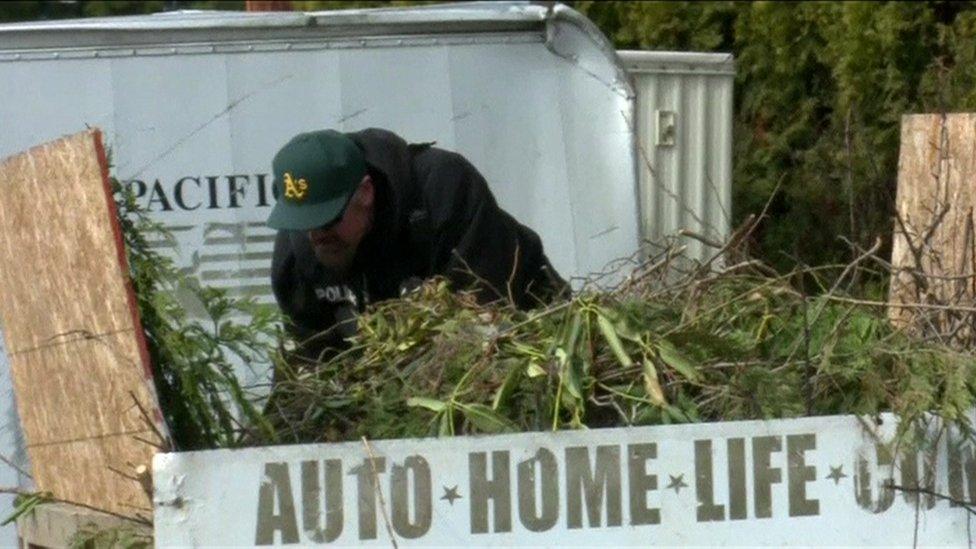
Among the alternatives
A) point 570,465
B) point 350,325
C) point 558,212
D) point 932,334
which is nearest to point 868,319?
point 932,334

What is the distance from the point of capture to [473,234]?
5.42m

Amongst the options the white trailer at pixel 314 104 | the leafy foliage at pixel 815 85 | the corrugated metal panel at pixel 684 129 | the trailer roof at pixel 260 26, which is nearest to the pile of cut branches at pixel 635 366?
the white trailer at pixel 314 104

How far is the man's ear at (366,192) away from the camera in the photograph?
5289 mm

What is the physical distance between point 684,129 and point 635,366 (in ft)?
17.2

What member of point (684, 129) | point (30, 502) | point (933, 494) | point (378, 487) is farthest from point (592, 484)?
point (684, 129)

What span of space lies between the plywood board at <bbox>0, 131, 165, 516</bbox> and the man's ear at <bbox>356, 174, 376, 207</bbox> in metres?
1.20

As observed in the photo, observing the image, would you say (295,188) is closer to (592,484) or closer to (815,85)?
(592,484)

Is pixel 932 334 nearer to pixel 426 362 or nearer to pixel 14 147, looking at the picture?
pixel 426 362

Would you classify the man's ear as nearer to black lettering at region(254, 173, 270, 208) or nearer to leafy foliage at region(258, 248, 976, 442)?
leafy foliage at region(258, 248, 976, 442)

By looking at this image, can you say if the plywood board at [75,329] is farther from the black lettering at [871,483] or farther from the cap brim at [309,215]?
the black lettering at [871,483]

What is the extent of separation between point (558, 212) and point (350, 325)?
2548mm

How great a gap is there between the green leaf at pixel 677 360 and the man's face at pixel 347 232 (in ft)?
5.33

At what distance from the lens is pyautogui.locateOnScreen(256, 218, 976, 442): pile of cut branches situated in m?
3.73

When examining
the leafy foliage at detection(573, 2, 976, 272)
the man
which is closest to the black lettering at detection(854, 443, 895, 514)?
the man
